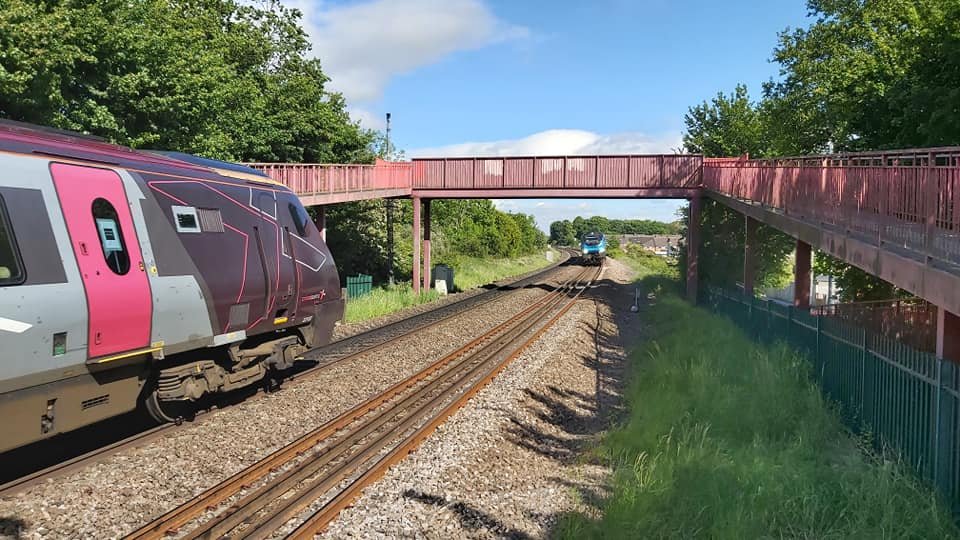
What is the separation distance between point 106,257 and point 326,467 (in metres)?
3.33

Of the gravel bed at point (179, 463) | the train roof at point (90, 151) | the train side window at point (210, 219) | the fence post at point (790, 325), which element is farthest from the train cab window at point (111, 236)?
the fence post at point (790, 325)

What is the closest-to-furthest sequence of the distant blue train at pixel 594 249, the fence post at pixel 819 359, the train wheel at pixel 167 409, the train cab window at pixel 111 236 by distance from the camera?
the train cab window at pixel 111 236 < the train wheel at pixel 167 409 < the fence post at pixel 819 359 < the distant blue train at pixel 594 249

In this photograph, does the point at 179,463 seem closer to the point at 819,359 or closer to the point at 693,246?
the point at 819,359

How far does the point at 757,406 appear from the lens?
29.8 feet

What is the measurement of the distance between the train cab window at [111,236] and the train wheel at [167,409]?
2053 millimetres

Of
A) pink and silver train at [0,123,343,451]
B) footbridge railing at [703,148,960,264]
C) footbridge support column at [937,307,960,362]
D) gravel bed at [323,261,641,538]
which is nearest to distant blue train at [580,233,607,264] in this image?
footbridge railing at [703,148,960,264]

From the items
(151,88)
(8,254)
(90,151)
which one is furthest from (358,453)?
(151,88)

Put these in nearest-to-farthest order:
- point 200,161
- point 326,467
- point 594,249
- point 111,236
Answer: point 111,236, point 326,467, point 200,161, point 594,249

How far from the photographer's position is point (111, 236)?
7.05 m

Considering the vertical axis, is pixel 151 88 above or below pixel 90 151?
above

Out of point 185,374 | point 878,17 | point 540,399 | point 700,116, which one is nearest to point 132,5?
point 185,374

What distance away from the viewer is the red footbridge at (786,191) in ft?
22.8

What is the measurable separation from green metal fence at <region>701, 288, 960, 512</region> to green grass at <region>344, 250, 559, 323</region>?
1304cm

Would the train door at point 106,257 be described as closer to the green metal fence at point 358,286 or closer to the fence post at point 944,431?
the fence post at point 944,431
